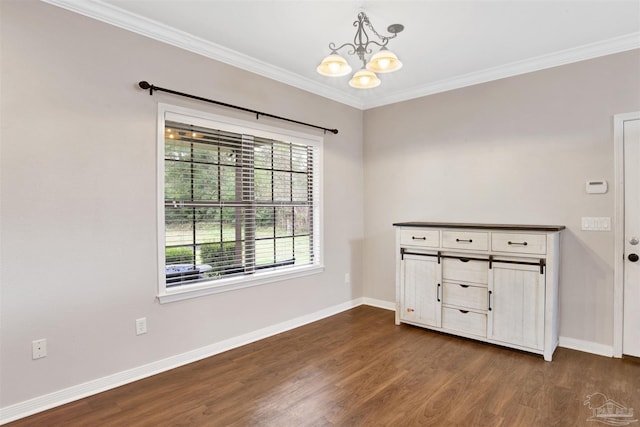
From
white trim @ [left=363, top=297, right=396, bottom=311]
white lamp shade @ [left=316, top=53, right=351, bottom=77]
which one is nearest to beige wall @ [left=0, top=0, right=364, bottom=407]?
white lamp shade @ [left=316, top=53, right=351, bottom=77]

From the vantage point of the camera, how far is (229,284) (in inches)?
127

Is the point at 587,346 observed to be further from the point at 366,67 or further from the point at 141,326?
the point at 141,326

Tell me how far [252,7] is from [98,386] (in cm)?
290

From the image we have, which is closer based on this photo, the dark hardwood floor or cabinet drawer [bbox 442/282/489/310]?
the dark hardwood floor

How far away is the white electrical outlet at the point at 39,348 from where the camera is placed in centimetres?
224

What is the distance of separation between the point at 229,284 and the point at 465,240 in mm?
2279

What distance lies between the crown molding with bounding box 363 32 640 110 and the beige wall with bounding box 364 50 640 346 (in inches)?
2.3

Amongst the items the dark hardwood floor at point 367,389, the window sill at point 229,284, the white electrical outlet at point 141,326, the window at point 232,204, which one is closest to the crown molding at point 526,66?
the window at point 232,204

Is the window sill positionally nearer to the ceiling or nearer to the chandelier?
the ceiling

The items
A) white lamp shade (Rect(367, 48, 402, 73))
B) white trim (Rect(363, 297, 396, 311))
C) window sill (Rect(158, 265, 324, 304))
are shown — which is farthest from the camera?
white trim (Rect(363, 297, 396, 311))

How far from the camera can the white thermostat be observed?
3072 millimetres

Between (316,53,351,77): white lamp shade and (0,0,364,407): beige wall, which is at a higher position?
(316,53,351,77): white lamp shade

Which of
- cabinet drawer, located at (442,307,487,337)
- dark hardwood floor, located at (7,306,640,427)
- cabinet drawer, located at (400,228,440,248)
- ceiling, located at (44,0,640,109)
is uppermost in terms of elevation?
ceiling, located at (44,0,640,109)

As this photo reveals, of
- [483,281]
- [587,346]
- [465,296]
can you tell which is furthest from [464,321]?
[587,346]
